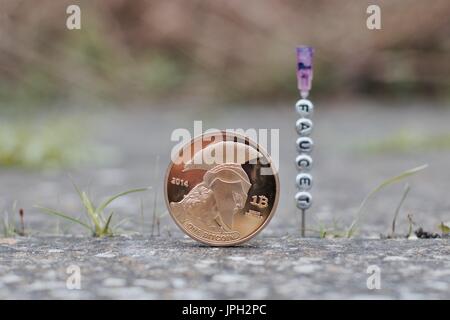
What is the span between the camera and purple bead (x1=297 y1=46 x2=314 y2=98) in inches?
79.4

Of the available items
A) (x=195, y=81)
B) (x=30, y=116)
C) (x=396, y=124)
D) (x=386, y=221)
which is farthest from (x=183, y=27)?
(x=386, y=221)

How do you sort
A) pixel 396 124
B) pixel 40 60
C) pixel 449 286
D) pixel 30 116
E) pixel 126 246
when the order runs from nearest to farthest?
pixel 449 286, pixel 126 246, pixel 396 124, pixel 30 116, pixel 40 60

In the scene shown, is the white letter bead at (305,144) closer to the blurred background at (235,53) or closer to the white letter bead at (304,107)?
the white letter bead at (304,107)

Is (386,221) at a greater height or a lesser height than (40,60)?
lesser

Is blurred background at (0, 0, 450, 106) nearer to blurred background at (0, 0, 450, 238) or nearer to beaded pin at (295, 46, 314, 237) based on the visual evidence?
blurred background at (0, 0, 450, 238)

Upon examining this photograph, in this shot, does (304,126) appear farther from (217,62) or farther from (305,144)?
(217,62)

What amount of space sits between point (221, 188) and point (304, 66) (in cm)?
36

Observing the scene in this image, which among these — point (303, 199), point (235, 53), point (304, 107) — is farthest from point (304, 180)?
point (235, 53)

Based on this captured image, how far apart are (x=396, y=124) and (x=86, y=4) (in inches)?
103

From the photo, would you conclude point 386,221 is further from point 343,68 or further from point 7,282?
point 343,68

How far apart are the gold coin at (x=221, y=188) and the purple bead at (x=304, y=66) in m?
0.23

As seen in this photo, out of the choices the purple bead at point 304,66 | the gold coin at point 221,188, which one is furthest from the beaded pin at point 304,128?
the gold coin at point 221,188

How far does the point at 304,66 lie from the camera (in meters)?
2.03

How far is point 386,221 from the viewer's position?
2590mm
